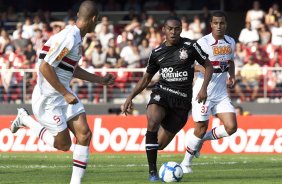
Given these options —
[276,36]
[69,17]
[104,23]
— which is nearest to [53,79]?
[276,36]

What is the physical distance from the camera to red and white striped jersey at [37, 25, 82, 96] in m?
11.0

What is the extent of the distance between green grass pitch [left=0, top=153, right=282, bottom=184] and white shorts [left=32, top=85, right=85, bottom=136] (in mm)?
1238

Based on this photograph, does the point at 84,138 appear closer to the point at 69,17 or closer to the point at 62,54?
the point at 62,54

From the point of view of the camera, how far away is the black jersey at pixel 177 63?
13.4m

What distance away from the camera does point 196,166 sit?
1602 cm

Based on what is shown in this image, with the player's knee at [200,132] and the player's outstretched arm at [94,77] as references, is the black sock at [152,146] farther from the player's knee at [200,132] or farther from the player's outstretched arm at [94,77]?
the player's knee at [200,132]

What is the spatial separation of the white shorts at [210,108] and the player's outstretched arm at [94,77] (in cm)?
379

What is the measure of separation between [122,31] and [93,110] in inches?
134

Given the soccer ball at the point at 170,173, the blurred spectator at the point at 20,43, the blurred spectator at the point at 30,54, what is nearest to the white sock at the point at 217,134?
the soccer ball at the point at 170,173

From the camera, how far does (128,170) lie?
1500 centimetres

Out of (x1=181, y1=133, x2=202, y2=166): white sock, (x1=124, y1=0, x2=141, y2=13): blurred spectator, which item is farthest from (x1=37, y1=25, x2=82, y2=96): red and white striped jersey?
(x1=124, y1=0, x2=141, y2=13): blurred spectator

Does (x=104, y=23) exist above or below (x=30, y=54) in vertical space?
above

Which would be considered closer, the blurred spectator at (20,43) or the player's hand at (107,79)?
the player's hand at (107,79)

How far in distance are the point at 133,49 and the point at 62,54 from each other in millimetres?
14685
